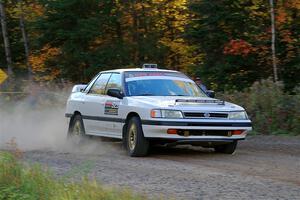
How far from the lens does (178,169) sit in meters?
9.97

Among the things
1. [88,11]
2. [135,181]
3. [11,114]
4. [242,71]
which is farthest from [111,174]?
[88,11]

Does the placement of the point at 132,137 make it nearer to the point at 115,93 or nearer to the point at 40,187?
the point at 115,93

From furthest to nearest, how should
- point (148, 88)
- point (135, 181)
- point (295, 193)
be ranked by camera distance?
point (148, 88), point (135, 181), point (295, 193)

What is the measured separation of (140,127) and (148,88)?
1.29m

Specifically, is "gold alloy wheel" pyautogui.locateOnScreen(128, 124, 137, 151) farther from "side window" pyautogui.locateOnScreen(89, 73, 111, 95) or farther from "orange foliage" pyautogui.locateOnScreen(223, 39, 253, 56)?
"orange foliage" pyautogui.locateOnScreen(223, 39, 253, 56)

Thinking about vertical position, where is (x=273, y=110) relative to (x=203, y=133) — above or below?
below

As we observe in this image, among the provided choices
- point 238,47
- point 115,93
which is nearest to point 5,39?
point 238,47

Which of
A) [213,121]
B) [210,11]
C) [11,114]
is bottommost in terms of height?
[11,114]

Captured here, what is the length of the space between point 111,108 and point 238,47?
42.8 ft

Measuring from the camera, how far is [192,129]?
37.1 ft

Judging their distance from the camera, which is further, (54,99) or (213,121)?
(54,99)

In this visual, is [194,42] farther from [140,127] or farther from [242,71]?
[140,127]

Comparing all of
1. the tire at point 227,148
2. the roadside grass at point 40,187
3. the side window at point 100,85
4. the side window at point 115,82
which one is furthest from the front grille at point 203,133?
the roadside grass at point 40,187

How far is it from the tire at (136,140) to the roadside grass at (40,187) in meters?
3.16
